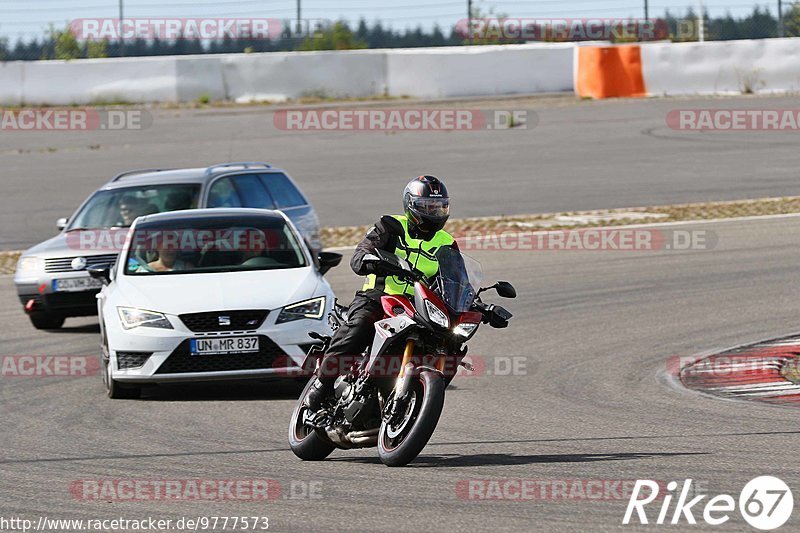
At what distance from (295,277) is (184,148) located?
20.1 meters

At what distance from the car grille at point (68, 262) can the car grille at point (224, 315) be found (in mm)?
4071

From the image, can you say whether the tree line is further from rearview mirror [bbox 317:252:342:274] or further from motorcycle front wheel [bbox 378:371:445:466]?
motorcycle front wheel [bbox 378:371:445:466]

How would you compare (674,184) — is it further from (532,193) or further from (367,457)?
(367,457)

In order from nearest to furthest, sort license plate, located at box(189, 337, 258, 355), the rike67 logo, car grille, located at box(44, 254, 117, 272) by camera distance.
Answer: the rike67 logo < license plate, located at box(189, 337, 258, 355) < car grille, located at box(44, 254, 117, 272)

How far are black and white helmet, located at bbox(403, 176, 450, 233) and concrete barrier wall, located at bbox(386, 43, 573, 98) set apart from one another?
29107 millimetres

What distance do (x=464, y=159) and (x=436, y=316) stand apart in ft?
71.5

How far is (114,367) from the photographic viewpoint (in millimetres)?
11758

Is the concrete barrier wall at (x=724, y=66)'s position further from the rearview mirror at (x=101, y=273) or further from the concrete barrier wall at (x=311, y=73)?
the rearview mirror at (x=101, y=273)

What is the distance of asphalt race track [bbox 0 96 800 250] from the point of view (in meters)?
24.5

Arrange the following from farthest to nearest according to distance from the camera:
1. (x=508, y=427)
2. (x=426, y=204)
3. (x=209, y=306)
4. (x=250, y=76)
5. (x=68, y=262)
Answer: (x=250, y=76), (x=68, y=262), (x=209, y=306), (x=508, y=427), (x=426, y=204)

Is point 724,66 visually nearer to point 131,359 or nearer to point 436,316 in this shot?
point 131,359

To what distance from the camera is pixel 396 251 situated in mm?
8453

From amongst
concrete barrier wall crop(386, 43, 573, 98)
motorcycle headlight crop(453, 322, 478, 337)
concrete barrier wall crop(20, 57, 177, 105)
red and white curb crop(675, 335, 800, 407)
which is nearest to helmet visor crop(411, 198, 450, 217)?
motorcycle headlight crop(453, 322, 478, 337)

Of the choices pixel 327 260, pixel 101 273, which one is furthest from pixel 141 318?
pixel 327 260
